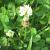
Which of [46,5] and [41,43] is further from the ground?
[46,5]

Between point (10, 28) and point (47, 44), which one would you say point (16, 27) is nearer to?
point (10, 28)

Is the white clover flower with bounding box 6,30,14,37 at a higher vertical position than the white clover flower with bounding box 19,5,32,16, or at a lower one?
lower

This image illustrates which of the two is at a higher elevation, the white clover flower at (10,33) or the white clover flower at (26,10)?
the white clover flower at (26,10)

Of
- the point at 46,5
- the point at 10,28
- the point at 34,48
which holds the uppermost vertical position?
the point at 46,5

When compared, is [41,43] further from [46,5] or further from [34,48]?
[46,5]

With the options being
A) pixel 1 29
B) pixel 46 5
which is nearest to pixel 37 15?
pixel 46 5

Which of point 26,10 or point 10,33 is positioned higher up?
point 26,10

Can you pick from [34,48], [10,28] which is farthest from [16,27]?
[34,48]
